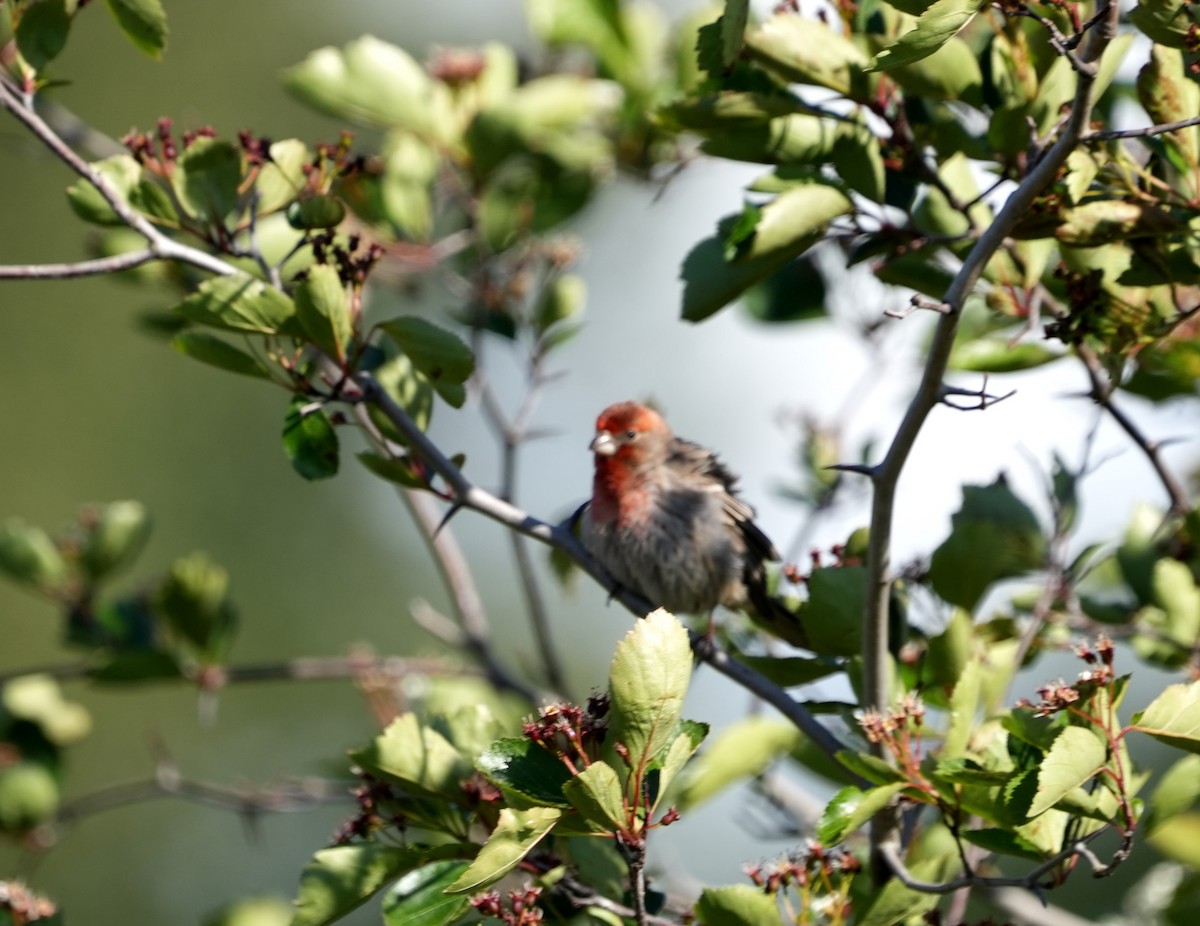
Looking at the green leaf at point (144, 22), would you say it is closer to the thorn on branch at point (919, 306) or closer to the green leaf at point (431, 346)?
the green leaf at point (431, 346)

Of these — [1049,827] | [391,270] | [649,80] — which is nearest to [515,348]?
[391,270]

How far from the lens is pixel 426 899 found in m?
2.73

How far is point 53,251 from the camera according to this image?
1430cm

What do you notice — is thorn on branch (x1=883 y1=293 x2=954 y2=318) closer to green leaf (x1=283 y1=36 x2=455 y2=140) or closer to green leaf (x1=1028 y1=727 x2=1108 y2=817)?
green leaf (x1=1028 y1=727 x2=1108 y2=817)

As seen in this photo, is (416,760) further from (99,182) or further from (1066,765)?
(99,182)

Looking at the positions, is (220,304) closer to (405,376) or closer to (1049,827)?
(405,376)

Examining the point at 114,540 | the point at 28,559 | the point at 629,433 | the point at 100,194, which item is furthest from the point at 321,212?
the point at 28,559

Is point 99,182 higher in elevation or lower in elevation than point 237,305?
higher

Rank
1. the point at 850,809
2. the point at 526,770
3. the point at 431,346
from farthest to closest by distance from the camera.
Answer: the point at 431,346 < the point at 850,809 < the point at 526,770

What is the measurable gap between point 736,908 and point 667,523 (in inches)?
85.6

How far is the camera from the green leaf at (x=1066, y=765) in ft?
7.79

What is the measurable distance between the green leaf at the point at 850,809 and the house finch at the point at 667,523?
64.9 inches

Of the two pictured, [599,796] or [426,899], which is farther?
[426,899]

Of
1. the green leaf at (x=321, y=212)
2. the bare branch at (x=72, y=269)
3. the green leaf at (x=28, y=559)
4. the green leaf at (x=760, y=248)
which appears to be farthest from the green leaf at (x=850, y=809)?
the green leaf at (x=28, y=559)
